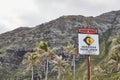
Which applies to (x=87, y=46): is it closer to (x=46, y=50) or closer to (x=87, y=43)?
(x=87, y=43)

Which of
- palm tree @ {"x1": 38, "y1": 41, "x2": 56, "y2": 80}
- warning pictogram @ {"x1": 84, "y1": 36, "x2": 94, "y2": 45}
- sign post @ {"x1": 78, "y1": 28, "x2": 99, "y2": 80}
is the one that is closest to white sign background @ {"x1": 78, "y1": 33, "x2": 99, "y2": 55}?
sign post @ {"x1": 78, "y1": 28, "x2": 99, "y2": 80}

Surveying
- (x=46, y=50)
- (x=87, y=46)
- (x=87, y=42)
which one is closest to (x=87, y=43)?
(x=87, y=42)

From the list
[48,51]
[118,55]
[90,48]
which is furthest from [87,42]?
[48,51]

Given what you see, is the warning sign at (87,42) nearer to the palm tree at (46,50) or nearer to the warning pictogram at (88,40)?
the warning pictogram at (88,40)

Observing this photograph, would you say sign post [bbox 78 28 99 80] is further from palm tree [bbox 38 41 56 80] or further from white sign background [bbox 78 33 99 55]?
palm tree [bbox 38 41 56 80]

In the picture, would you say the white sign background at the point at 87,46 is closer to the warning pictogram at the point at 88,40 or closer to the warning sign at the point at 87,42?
the warning sign at the point at 87,42

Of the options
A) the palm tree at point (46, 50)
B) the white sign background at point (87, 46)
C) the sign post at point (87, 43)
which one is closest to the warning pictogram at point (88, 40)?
the sign post at point (87, 43)

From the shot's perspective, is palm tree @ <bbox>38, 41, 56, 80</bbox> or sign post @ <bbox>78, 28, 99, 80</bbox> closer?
sign post @ <bbox>78, 28, 99, 80</bbox>

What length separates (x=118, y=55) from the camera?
5733 inches

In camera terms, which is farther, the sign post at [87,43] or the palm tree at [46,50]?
the palm tree at [46,50]

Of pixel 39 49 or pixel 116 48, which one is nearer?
pixel 116 48

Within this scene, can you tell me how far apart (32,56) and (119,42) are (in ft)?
198

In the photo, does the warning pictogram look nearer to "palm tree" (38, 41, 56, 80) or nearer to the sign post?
the sign post

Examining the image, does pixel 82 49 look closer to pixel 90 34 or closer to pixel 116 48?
pixel 90 34
